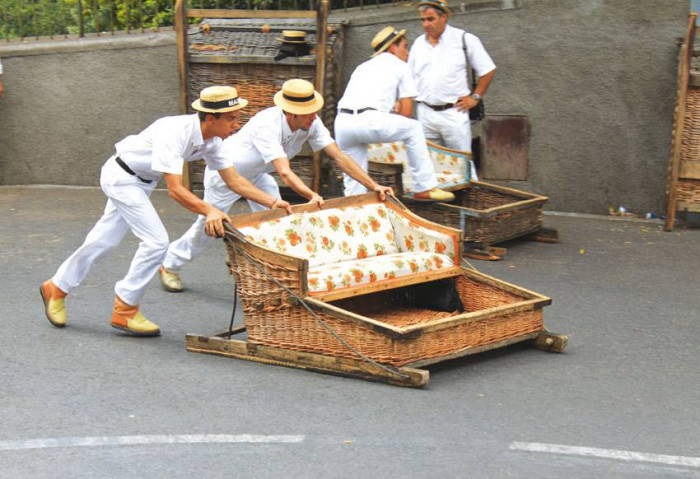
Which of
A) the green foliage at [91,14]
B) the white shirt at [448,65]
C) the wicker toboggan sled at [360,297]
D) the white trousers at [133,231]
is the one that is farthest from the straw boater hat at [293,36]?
the white trousers at [133,231]

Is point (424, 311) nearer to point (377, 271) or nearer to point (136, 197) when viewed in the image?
point (377, 271)

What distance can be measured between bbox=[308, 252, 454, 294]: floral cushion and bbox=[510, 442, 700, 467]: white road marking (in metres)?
2.02

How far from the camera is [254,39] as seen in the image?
13008mm

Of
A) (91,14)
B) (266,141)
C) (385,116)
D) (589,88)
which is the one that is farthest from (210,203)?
(91,14)

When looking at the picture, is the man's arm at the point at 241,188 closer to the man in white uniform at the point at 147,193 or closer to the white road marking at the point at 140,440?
the man in white uniform at the point at 147,193

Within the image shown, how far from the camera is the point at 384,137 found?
1042 centimetres

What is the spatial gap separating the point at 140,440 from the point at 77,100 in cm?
812

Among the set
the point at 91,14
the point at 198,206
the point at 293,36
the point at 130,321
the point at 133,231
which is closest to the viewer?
the point at 198,206

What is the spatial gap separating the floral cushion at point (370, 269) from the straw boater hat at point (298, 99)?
1215mm

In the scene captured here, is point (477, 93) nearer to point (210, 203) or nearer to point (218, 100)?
point (210, 203)

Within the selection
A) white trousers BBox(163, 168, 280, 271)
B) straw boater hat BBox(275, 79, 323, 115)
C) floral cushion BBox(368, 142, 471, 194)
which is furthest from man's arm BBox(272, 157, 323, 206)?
floral cushion BBox(368, 142, 471, 194)

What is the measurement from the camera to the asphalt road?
19.2 feet

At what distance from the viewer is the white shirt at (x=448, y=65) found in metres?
11.6

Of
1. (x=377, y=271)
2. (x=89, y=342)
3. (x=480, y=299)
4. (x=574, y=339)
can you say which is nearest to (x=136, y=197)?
(x=89, y=342)
